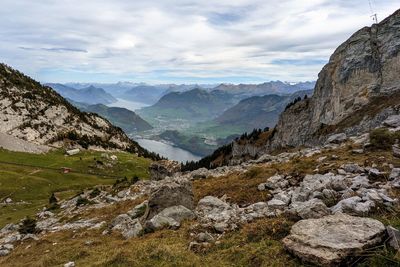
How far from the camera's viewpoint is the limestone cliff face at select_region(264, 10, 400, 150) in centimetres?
5772

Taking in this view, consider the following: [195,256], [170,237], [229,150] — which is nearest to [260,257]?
[195,256]

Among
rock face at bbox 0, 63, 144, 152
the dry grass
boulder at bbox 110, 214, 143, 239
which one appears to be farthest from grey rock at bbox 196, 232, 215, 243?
rock face at bbox 0, 63, 144, 152

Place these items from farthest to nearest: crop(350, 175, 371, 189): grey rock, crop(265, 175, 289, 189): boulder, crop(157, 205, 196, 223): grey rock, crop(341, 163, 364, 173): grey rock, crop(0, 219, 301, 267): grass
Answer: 1. crop(265, 175, 289, 189): boulder
2. crop(341, 163, 364, 173): grey rock
3. crop(157, 205, 196, 223): grey rock
4. crop(350, 175, 371, 189): grey rock
5. crop(0, 219, 301, 267): grass

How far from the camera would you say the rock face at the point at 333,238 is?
10844 mm

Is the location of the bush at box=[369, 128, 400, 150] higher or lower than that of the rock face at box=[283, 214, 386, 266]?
higher

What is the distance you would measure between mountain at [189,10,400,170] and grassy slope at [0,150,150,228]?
48617 millimetres

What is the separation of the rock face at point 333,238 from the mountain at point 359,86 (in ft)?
115

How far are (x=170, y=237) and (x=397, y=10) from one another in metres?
65.4

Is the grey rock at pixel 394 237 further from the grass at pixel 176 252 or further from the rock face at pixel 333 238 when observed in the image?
the grass at pixel 176 252

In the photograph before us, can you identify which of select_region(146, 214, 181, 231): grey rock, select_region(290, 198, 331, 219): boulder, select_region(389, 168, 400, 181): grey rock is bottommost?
select_region(146, 214, 181, 231): grey rock

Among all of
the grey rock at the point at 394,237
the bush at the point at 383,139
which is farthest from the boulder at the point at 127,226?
the bush at the point at 383,139

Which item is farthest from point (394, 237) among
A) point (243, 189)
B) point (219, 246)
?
point (243, 189)

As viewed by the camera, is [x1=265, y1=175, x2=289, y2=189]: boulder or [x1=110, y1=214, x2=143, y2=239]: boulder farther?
[x1=265, y1=175, x2=289, y2=189]: boulder

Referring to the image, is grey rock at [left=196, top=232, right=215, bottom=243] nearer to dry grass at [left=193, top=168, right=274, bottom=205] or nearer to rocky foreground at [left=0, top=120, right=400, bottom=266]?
rocky foreground at [left=0, top=120, right=400, bottom=266]
